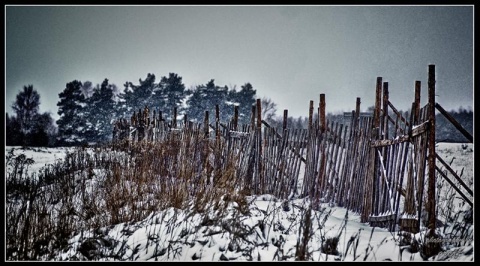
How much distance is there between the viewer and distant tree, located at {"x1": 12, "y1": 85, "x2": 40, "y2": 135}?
115 feet

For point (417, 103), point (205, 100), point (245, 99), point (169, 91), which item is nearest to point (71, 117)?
point (169, 91)

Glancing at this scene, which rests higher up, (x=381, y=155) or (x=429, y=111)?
(x=429, y=111)

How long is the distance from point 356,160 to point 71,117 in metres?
35.5

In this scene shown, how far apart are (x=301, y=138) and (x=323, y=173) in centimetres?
89

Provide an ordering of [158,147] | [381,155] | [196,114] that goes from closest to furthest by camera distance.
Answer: [381,155] < [158,147] < [196,114]

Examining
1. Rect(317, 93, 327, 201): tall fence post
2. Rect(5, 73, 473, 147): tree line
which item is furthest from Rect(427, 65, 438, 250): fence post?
Rect(5, 73, 473, 147): tree line

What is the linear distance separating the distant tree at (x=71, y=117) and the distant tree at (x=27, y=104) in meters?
5.54

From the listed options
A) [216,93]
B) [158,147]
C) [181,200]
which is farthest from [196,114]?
[181,200]

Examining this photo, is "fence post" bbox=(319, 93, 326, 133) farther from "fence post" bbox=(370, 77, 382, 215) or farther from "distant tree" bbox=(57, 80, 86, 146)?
"distant tree" bbox=(57, 80, 86, 146)

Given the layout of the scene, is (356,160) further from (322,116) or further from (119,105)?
(119,105)

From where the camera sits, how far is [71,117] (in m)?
32.7

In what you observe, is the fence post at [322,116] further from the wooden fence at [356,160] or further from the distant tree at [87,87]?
the distant tree at [87,87]

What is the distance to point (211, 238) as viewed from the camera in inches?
118
